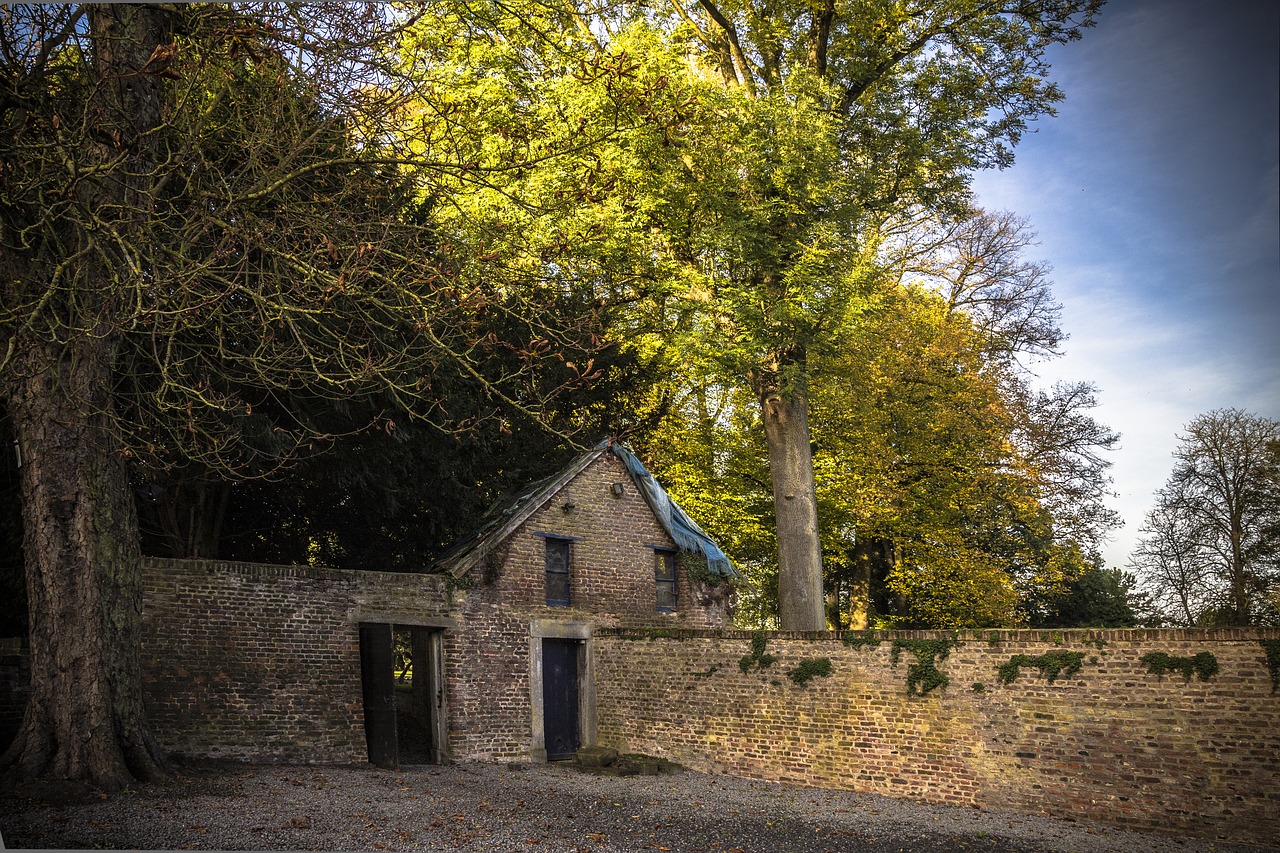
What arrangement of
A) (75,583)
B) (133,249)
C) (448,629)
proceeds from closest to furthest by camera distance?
(133,249) < (75,583) < (448,629)

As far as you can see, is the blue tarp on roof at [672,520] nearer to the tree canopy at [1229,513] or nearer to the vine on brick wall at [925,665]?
the vine on brick wall at [925,665]

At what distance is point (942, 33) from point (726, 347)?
22.7ft

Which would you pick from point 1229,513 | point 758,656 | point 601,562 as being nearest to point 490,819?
point 758,656

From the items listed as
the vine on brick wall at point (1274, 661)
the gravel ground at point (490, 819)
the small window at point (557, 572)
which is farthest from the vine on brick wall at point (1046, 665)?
the small window at point (557, 572)

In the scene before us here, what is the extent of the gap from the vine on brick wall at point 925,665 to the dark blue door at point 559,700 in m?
6.18

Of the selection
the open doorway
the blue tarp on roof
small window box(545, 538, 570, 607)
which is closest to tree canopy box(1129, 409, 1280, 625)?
the blue tarp on roof

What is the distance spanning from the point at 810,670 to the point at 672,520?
18.4 ft

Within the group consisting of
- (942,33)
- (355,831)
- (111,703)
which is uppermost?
(942,33)

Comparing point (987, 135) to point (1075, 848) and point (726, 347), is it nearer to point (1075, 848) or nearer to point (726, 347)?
point (726, 347)

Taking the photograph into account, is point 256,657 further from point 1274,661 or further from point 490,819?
point 1274,661

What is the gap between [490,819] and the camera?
9.71 meters

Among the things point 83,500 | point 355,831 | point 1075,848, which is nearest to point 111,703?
point 83,500

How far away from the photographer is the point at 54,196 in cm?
869

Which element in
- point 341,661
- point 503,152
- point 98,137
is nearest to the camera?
point 98,137
